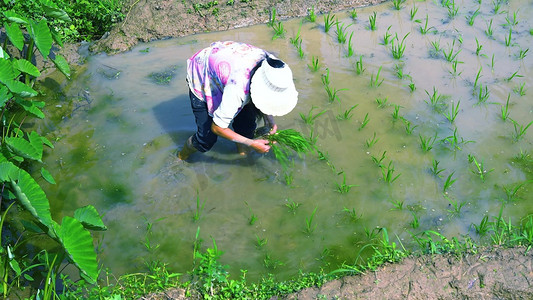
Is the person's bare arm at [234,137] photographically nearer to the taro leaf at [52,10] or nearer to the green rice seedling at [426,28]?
the taro leaf at [52,10]

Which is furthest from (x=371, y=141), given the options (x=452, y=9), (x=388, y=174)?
(x=452, y=9)

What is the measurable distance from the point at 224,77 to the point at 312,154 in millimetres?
1266

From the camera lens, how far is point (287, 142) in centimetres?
391

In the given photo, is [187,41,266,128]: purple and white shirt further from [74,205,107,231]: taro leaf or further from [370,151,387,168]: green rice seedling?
[370,151,387,168]: green rice seedling

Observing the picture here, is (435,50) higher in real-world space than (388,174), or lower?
higher

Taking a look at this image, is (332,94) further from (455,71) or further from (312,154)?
(455,71)

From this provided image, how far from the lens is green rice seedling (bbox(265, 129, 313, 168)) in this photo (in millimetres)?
3869

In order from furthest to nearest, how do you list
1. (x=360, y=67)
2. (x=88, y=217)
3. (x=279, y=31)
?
1. (x=279, y=31)
2. (x=360, y=67)
3. (x=88, y=217)

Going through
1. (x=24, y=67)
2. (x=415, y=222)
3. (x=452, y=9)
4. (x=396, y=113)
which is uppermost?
(x=24, y=67)

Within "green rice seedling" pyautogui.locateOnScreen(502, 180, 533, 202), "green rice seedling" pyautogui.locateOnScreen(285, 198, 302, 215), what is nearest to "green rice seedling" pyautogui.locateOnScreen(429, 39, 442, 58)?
"green rice seedling" pyautogui.locateOnScreen(502, 180, 533, 202)

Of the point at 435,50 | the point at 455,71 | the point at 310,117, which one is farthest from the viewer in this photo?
the point at 435,50

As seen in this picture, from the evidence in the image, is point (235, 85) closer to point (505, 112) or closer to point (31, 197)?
point (31, 197)

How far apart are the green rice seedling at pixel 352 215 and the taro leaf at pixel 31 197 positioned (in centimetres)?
195

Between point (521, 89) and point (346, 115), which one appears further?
point (521, 89)
